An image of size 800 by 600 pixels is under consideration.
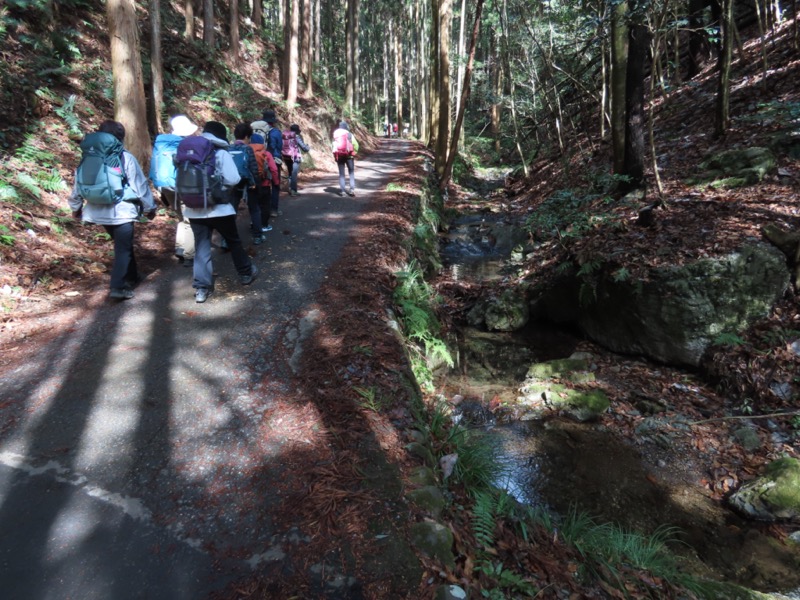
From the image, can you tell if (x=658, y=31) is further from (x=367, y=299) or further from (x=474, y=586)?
(x=474, y=586)

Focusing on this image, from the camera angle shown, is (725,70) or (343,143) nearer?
(725,70)

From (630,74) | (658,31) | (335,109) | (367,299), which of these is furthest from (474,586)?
(335,109)

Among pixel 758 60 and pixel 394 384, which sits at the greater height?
pixel 758 60

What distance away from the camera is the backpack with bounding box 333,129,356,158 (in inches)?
395

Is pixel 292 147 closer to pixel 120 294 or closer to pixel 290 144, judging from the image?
pixel 290 144

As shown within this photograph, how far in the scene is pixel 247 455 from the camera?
9.87 ft

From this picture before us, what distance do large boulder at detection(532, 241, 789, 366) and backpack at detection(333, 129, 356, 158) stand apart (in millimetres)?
6614

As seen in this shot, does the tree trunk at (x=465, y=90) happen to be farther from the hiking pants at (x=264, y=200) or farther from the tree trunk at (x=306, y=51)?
the tree trunk at (x=306, y=51)

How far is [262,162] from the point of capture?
292 inches

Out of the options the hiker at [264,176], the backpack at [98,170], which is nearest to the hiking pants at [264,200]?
the hiker at [264,176]

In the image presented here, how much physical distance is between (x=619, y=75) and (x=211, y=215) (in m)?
8.57

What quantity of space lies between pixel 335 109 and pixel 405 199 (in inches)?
651

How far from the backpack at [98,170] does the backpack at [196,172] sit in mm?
685

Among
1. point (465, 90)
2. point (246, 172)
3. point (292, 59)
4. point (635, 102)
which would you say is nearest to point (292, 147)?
point (246, 172)
